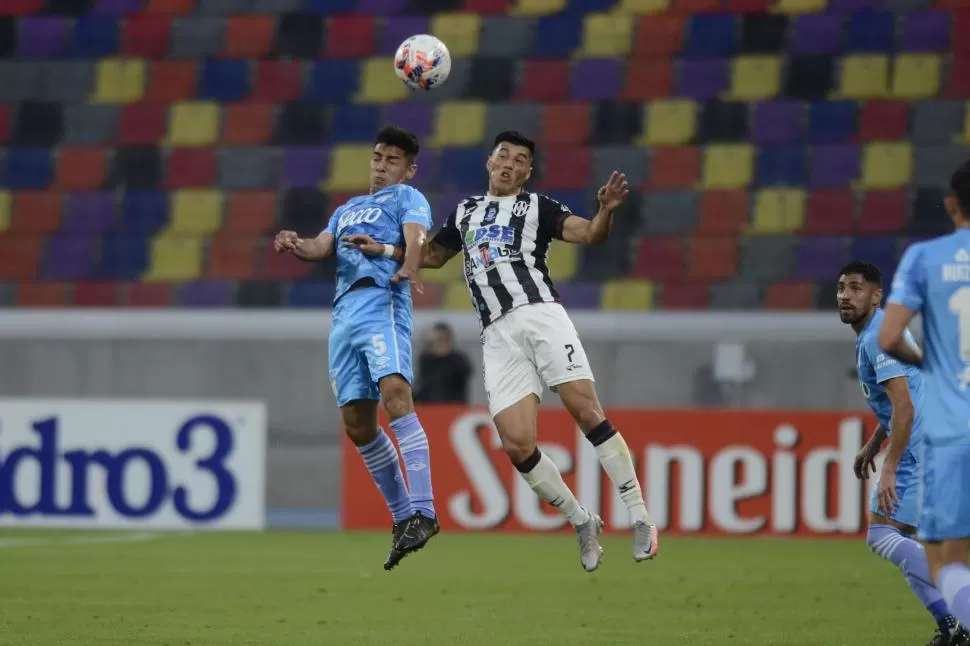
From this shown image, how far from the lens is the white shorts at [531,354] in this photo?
25.7 ft

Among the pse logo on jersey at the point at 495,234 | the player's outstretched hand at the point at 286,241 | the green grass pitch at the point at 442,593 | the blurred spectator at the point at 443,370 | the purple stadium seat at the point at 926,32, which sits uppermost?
the purple stadium seat at the point at 926,32

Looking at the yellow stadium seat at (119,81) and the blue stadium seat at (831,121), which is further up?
the yellow stadium seat at (119,81)

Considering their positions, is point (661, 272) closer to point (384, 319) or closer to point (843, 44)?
point (843, 44)

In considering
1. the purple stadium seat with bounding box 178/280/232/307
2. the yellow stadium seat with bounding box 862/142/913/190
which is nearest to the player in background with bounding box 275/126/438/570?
the purple stadium seat with bounding box 178/280/232/307

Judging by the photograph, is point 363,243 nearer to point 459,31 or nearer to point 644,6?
point 459,31

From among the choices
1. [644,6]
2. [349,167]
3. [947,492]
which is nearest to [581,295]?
[349,167]

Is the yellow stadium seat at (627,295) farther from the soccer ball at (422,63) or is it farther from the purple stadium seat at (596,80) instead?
the soccer ball at (422,63)

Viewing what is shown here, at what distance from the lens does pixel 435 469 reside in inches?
527

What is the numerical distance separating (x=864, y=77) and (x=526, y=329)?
865 cm

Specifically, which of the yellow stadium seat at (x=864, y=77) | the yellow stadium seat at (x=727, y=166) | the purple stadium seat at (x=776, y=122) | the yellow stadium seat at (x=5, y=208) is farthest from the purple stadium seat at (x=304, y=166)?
the yellow stadium seat at (x=864, y=77)

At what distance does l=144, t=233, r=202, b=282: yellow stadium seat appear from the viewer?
15.5 m

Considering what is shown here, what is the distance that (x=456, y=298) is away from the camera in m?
14.9

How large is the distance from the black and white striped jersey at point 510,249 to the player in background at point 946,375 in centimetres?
282

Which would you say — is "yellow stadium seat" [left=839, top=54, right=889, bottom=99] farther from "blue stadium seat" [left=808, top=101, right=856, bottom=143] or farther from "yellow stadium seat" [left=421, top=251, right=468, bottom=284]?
"yellow stadium seat" [left=421, top=251, right=468, bottom=284]
